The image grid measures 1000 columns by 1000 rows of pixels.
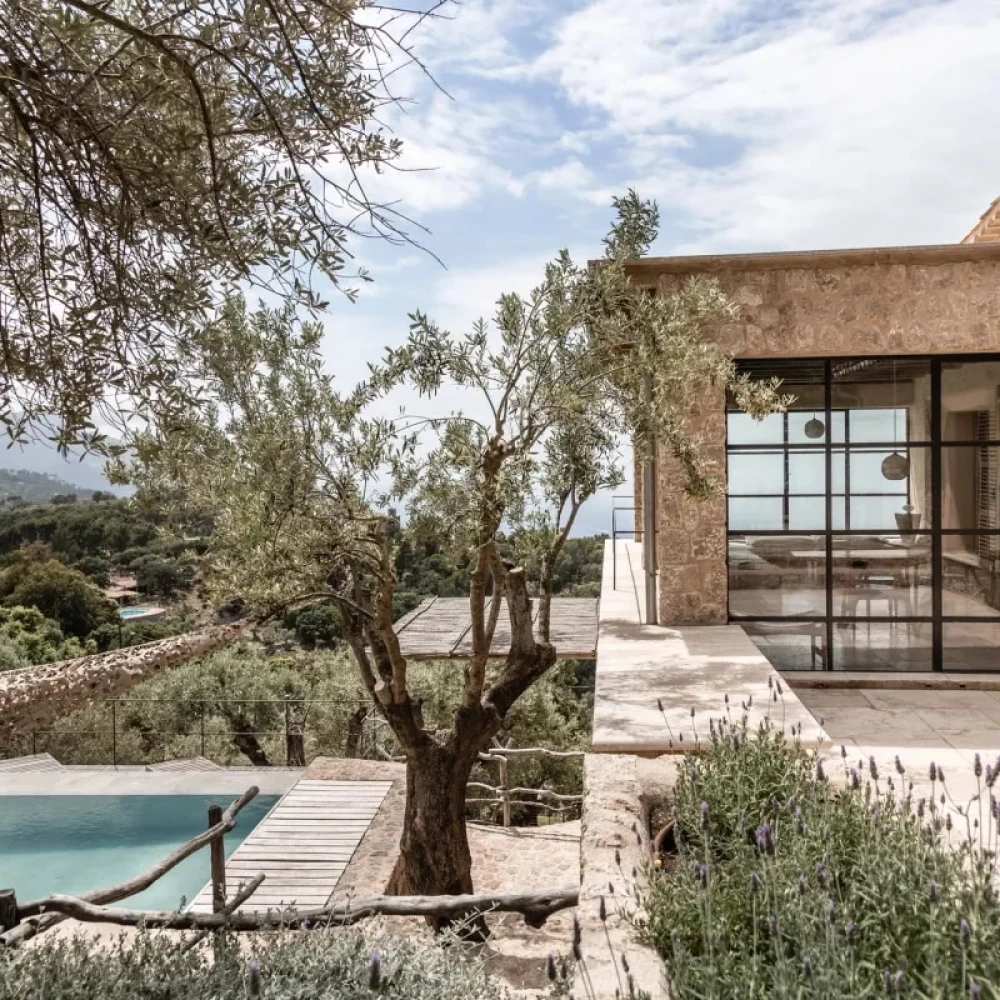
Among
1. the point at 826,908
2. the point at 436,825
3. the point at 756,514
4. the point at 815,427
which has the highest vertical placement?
the point at 815,427

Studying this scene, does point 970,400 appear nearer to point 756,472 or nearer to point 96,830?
point 756,472

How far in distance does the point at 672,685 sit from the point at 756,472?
9.83 ft

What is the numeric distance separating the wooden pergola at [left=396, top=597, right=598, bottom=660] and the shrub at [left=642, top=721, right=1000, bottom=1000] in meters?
7.29

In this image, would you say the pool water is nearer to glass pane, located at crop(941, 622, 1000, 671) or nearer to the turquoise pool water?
the turquoise pool water

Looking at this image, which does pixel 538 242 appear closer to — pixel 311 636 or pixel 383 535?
pixel 383 535

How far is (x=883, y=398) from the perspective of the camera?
7969 millimetres

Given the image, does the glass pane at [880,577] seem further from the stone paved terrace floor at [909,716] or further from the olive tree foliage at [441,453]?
the olive tree foliage at [441,453]

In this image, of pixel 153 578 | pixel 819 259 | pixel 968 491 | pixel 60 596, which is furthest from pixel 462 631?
pixel 153 578

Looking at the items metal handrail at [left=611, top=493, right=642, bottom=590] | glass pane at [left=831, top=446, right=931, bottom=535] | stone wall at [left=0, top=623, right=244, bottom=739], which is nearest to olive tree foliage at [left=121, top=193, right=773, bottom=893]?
glass pane at [left=831, top=446, right=931, bottom=535]

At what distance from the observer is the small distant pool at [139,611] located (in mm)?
32031

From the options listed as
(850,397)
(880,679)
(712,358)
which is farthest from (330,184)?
(880,679)

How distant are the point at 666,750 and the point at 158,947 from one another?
2887mm

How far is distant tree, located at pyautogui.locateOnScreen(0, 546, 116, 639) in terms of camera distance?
31.5 metres

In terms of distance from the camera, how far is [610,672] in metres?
6.58
